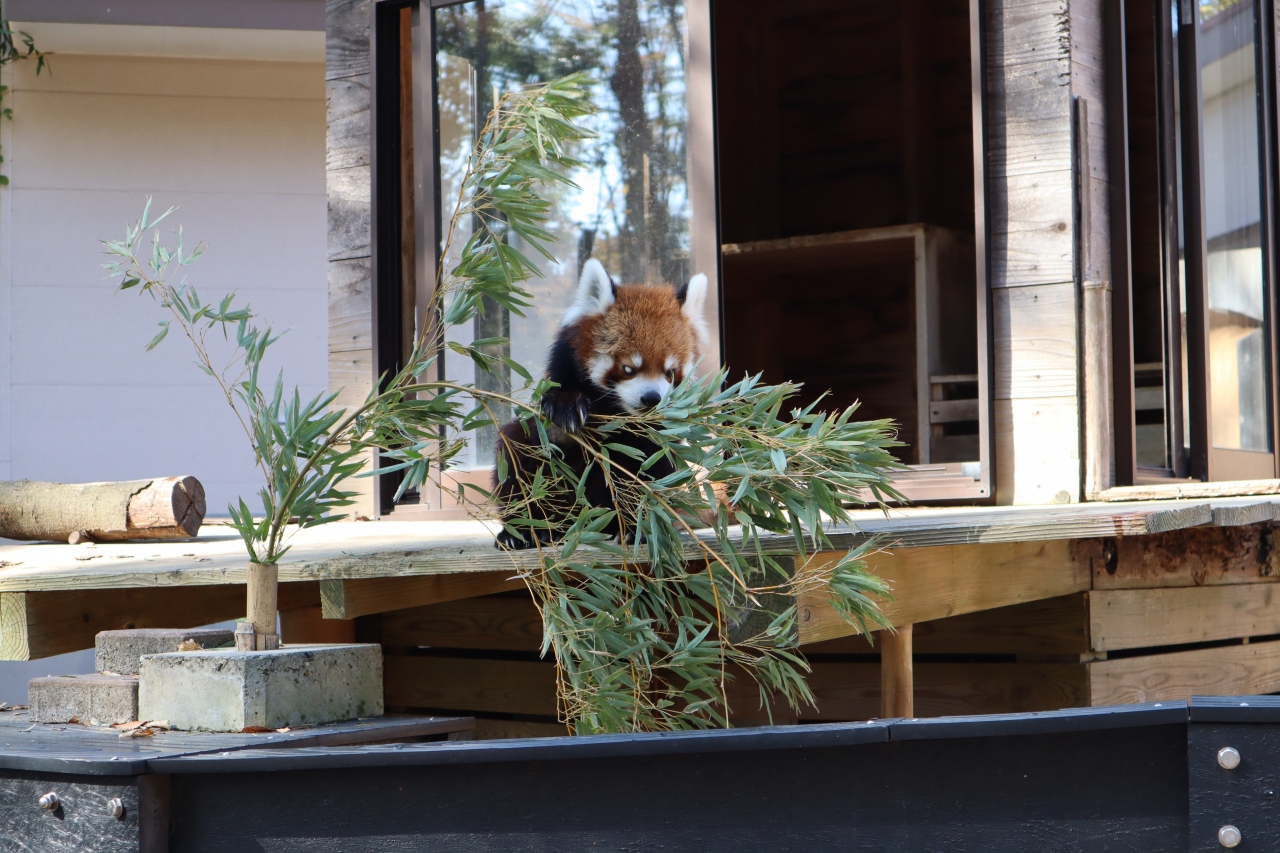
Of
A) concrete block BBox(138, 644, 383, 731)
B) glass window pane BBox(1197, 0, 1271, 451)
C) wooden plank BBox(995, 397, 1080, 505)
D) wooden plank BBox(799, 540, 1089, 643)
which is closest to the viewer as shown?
concrete block BBox(138, 644, 383, 731)

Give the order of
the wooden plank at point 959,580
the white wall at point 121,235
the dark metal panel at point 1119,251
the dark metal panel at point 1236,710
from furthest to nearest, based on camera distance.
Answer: the white wall at point 121,235, the dark metal panel at point 1119,251, the wooden plank at point 959,580, the dark metal panel at point 1236,710

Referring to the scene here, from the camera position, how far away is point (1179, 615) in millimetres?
3412

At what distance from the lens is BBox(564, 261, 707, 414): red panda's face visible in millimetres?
2852

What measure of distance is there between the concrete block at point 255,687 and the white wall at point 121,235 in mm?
4790

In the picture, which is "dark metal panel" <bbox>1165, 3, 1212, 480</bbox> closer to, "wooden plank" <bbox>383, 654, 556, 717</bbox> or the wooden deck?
the wooden deck

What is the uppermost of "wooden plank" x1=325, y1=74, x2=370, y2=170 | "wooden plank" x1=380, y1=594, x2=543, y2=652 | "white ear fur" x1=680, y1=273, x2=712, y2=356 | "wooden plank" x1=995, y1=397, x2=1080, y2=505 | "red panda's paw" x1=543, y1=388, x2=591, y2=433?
"wooden plank" x1=325, y1=74, x2=370, y2=170

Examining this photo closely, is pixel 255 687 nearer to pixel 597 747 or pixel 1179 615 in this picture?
pixel 597 747

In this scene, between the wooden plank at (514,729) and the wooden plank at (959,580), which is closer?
the wooden plank at (959,580)

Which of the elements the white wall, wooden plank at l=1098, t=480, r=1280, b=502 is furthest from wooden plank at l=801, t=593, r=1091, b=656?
the white wall

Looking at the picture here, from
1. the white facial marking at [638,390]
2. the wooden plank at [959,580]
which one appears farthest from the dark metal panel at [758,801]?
the white facial marking at [638,390]

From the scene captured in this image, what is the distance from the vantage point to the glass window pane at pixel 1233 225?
4320 millimetres

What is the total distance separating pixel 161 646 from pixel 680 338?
1.32 m

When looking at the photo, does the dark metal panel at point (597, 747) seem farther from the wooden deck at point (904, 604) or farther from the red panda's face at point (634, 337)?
the red panda's face at point (634, 337)

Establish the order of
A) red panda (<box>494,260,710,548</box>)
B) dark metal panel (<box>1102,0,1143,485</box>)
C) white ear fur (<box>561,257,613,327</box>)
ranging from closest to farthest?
1. red panda (<box>494,260,710,548</box>)
2. white ear fur (<box>561,257,613,327</box>)
3. dark metal panel (<box>1102,0,1143,485</box>)
